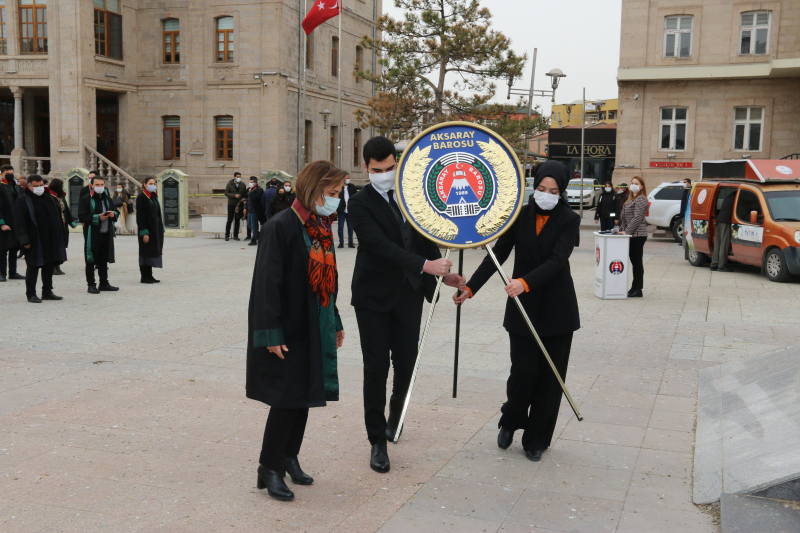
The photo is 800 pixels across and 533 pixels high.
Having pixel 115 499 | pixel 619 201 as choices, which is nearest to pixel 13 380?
pixel 115 499

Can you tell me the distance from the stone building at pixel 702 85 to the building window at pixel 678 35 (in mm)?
41

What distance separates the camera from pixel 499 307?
11391 mm

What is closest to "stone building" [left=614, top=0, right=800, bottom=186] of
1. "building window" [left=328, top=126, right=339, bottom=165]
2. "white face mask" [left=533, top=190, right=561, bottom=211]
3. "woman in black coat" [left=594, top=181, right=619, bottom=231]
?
"woman in black coat" [left=594, top=181, right=619, bottom=231]

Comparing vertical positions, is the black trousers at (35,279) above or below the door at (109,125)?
below

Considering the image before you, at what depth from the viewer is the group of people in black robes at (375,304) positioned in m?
4.20

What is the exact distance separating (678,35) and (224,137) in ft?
66.4

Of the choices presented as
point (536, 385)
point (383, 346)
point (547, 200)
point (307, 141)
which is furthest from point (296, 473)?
point (307, 141)

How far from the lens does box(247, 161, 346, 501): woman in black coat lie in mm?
4137

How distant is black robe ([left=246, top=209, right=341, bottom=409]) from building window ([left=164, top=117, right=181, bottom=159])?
115ft

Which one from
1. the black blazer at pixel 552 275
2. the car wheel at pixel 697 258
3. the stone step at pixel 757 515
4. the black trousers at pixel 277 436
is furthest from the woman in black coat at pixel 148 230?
the car wheel at pixel 697 258

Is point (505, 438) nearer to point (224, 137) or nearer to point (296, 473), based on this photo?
point (296, 473)

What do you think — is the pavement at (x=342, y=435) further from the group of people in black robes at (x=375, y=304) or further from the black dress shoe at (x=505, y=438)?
the group of people in black robes at (x=375, y=304)

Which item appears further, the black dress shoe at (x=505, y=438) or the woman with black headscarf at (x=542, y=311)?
the black dress shoe at (x=505, y=438)

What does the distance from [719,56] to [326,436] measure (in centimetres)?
3188
